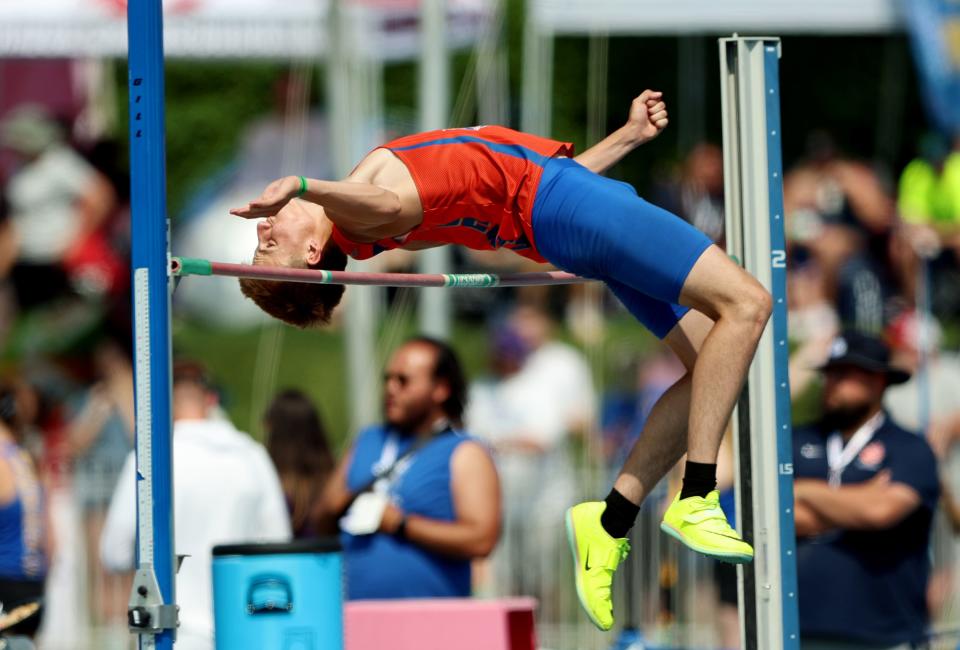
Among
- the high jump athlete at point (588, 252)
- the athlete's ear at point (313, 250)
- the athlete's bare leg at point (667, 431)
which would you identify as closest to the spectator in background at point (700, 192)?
the athlete's bare leg at point (667, 431)

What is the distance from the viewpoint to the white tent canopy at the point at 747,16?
952 centimetres

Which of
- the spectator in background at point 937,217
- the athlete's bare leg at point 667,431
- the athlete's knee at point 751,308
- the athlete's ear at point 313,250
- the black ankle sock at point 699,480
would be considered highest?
the spectator in background at point 937,217

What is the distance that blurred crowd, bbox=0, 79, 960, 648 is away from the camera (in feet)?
21.2

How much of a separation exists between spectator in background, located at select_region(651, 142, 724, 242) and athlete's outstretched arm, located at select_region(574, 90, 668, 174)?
5519mm

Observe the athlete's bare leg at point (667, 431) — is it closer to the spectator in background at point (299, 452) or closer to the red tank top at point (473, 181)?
the red tank top at point (473, 181)

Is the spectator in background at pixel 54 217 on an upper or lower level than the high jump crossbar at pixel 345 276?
upper

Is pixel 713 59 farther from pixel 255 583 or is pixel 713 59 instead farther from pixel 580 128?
pixel 255 583

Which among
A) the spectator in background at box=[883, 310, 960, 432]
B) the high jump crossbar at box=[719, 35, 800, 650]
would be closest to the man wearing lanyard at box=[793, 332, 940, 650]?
the high jump crossbar at box=[719, 35, 800, 650]

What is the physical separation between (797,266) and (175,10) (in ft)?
13.3

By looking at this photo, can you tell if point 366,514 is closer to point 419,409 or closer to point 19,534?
point 419,409

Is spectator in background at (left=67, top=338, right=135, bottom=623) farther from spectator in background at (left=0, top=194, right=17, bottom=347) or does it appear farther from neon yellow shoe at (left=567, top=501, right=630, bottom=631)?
neon yellow shoe at (left=567, top=501, right=630, bottom=631)

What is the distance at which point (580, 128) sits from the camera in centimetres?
1345

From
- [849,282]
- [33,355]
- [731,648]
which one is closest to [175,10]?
[33,355]

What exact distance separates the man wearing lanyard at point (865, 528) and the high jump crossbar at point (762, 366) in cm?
172
